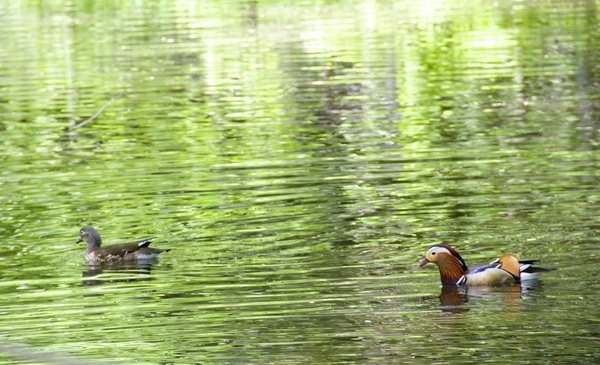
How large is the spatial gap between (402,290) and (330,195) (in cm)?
462

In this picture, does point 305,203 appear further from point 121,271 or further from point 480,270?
point 480,270

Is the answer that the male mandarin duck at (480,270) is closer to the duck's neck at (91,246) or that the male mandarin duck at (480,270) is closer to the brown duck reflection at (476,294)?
the brown duck reflection at (476,294)

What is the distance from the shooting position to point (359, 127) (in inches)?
853

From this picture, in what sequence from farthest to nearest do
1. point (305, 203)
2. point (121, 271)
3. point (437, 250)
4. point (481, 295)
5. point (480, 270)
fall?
point (305, 203)
point (121, 271)
point (437, 250)
point (480, 270)
point (481, 295)

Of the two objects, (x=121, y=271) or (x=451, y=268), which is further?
(x=121, y=271)

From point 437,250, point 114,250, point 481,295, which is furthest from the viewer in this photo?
point 114,250

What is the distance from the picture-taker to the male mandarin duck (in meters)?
10.6

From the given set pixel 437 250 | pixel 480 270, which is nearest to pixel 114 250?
pixel 437 250

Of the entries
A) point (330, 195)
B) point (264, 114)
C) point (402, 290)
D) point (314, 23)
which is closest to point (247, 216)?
point (330, 195)

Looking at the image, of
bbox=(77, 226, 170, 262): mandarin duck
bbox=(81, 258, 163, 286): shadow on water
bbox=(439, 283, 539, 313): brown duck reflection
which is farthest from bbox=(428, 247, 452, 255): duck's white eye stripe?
bbox=(77, 226, 170, 262): mandarin duck

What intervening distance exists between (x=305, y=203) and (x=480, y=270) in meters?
4.30

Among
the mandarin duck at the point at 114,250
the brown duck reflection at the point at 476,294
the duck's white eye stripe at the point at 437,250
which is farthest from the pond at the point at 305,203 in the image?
the duck's white eye stripe at the point at 437,250

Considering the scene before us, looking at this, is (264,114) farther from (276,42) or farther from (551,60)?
(276,42)

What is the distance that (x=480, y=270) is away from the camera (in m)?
10.8
